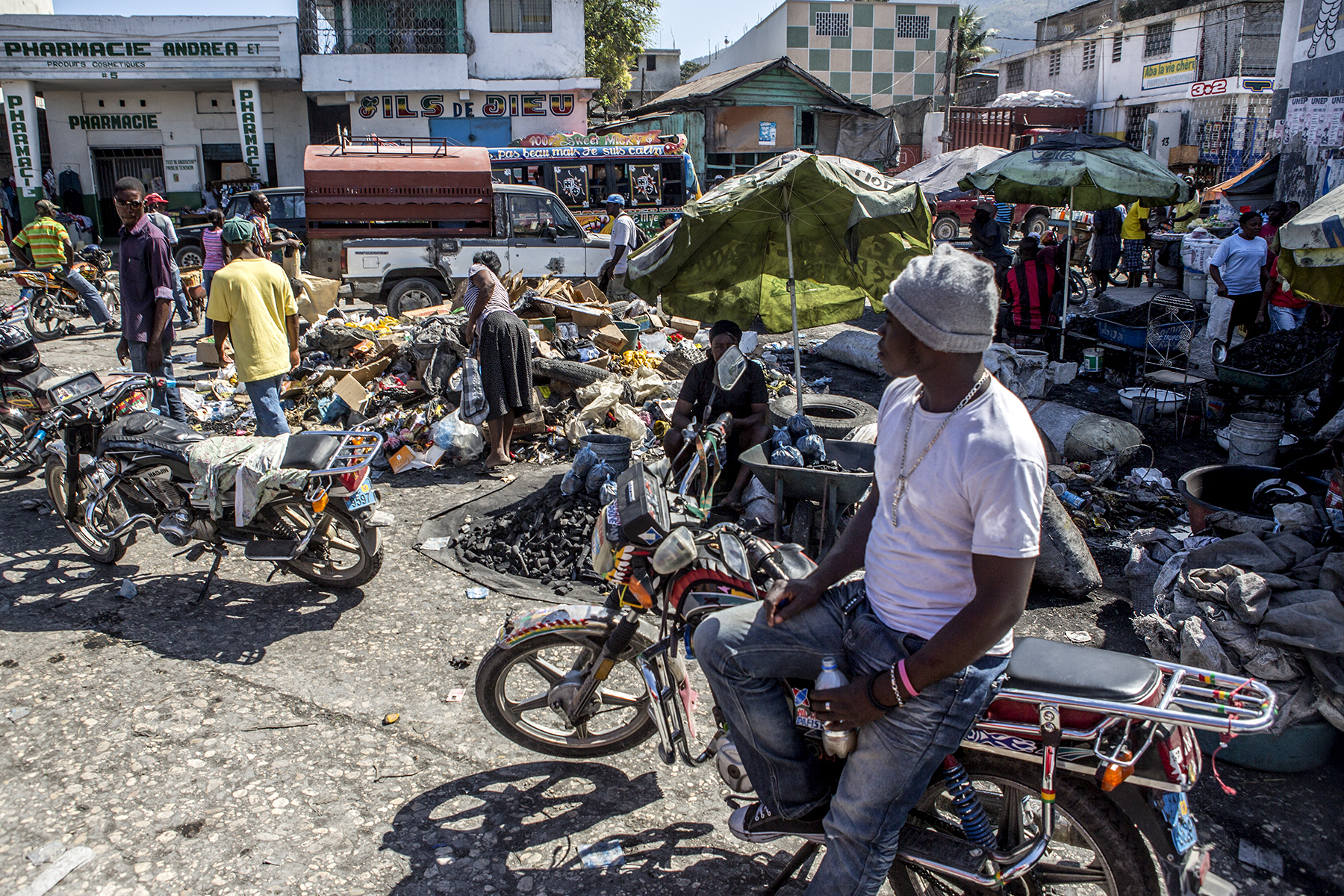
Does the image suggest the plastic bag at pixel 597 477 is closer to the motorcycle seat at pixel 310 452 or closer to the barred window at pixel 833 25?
the motorcycle seat at pixel 310 452

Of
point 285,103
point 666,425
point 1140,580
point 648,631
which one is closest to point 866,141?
point 285,103

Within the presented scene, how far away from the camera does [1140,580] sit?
466 cm

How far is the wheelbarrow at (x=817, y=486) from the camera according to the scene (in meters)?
4.81

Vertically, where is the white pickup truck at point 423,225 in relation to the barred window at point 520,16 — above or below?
below

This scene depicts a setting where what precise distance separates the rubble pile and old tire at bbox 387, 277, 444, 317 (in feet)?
34.1

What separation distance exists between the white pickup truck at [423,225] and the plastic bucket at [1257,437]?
9.03m

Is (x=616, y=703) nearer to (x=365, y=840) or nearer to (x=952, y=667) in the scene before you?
(x=365, y=840)

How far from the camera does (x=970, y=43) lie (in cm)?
4894

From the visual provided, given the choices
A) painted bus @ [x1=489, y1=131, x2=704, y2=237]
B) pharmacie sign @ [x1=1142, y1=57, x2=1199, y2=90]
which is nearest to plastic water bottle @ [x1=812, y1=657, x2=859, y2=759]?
painted bus @ [x1=489, y1=131, x2=704, y2=237]

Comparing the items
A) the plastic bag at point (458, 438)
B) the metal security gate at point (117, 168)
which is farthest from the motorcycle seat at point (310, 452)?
the metal security gate at point (117, 168)

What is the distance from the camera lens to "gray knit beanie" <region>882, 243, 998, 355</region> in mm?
1915

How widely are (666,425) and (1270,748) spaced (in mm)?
4943

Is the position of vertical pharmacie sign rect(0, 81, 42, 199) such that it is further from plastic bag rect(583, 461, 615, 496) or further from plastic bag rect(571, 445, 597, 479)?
plastic bag rect(583, 461, 615, 496)

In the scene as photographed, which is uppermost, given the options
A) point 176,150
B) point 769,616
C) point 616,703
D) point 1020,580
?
point 176,150
